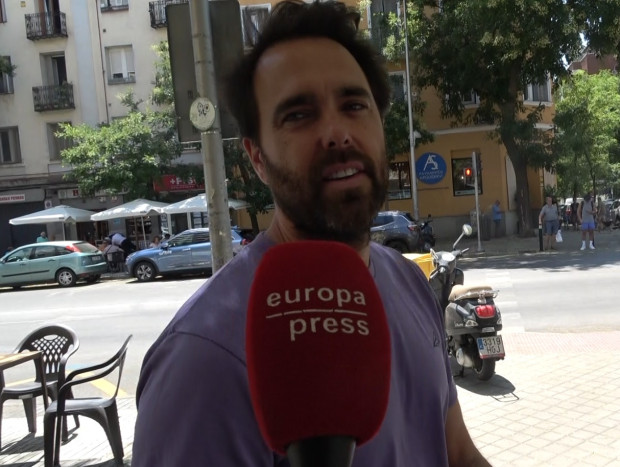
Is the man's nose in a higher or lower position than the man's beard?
higher

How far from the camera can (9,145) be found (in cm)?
3003

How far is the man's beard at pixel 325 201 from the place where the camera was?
1.41m

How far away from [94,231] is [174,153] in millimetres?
7538

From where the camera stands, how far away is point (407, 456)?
138 centimetres

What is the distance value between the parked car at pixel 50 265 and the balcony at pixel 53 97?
35.0ft

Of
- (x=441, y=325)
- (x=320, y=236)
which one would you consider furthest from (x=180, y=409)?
(x=441, y=325)

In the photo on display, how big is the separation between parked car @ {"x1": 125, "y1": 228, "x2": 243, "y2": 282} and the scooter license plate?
43.8 feet

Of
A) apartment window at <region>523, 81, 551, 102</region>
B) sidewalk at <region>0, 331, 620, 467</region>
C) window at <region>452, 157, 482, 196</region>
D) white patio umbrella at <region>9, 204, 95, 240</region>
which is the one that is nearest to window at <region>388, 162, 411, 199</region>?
window at <region>452, 157, 482, 196</region>

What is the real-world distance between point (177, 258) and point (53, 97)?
14552 mm

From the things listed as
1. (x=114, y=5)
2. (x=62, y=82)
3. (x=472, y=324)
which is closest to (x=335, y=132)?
(x=472, y=324)

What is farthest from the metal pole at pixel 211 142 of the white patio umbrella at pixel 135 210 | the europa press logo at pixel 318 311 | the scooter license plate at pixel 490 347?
the white patio umbrella at pixel 135 210

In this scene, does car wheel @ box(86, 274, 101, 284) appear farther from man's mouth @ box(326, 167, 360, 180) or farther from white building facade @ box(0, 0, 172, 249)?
man's mouth @ box(326, 167, 360, 180)

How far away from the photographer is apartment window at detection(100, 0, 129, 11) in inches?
1150

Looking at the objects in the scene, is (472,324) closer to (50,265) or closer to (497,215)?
(50,265)
